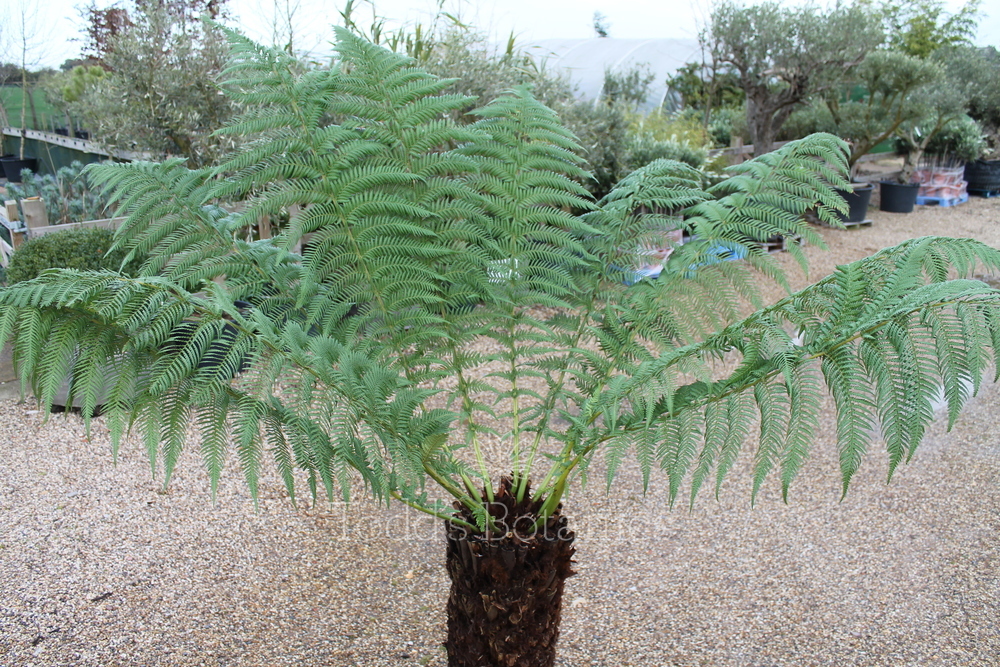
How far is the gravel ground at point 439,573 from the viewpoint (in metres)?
2.23

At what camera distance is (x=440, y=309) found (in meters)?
1.83

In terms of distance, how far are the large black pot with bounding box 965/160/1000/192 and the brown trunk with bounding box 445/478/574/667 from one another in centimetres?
1190

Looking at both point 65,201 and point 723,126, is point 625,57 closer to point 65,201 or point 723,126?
point 723,126

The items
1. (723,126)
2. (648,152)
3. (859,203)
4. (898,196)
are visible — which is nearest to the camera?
(648,152)

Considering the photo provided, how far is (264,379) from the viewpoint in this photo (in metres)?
1.28

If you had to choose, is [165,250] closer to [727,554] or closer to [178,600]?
[178,600]

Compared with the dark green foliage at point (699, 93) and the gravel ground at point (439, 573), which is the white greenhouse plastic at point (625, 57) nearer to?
the dark green foliage at point (699, 93)

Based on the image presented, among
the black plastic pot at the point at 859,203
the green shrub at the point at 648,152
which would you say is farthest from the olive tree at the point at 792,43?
the green shrub at the point at 648,152

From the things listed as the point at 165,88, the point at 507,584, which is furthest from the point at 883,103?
the point at 507,584

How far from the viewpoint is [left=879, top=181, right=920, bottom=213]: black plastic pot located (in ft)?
31.3

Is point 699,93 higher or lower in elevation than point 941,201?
higher

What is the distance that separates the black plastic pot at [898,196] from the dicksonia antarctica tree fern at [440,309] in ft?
29.5

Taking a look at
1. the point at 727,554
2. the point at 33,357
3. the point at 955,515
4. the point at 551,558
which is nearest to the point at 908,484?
the point at 955,515

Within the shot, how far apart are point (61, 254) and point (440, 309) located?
10.3 ft
